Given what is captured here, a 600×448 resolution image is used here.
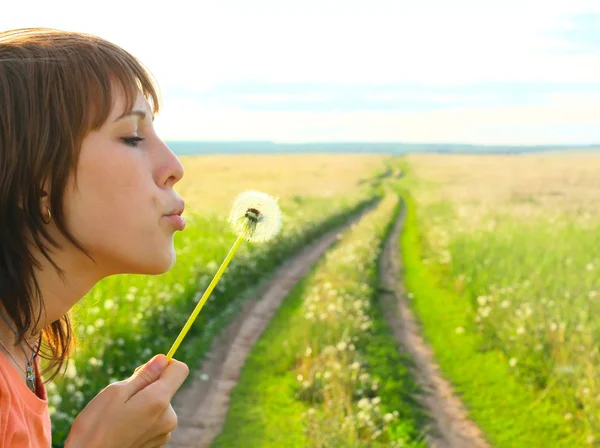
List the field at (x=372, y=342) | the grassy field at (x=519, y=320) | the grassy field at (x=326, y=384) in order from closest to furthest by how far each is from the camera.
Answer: the grassy field at (x=326, y=384) < the field at (x=372, y=342) < the grassy field at (x=519, y=320)

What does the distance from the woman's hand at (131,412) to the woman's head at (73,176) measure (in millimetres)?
249

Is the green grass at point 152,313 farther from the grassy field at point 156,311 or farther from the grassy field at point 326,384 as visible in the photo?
the grassy field at point 326,384

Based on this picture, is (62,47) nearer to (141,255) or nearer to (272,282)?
(141,255)

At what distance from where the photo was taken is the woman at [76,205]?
1.52 meters

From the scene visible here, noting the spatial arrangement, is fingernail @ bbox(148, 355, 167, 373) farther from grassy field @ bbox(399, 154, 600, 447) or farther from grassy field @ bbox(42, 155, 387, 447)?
grassy field @ bbox(399, 154, 600, 447)

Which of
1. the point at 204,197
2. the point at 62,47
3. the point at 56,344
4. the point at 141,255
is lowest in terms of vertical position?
the point at 204,197

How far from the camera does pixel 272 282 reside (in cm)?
1258

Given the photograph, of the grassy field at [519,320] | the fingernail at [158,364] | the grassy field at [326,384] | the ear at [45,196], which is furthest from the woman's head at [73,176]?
the grassy field at [519,320]

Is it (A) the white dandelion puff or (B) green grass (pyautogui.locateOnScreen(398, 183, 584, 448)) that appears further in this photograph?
(B) green grass (pyautogui.locateOnScreen(398, 183, 584, 448))

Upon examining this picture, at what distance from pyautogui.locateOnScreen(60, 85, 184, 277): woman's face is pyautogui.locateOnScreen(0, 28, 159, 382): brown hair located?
28 mm

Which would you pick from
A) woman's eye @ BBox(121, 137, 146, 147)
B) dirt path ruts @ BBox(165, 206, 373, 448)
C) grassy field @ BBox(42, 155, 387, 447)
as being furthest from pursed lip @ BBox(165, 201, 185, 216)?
dirt path ruts @ BBox(165, 206, 373, 448)

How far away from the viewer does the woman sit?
1.52 m

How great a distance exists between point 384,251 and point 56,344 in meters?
14.7

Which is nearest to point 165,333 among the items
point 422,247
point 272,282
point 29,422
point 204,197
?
point 272,282
